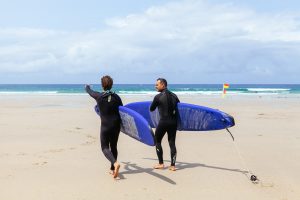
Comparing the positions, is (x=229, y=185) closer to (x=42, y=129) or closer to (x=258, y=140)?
(x=258, y=140)

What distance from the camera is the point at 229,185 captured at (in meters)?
5.65

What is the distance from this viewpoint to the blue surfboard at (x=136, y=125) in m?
6.08

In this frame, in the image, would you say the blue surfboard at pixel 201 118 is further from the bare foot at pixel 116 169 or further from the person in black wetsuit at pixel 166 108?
the bare foot at pixel 116 169

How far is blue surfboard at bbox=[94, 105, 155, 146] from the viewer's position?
6082mm

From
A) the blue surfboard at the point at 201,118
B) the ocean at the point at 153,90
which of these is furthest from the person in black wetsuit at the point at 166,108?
the ocean at the point at 153,90

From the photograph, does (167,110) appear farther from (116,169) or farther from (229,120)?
(116,169)

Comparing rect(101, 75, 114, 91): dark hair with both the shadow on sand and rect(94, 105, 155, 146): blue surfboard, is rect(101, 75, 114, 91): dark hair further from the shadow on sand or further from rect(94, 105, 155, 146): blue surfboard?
the shadow on sand

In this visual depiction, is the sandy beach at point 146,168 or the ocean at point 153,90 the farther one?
the ocean at point 153,90

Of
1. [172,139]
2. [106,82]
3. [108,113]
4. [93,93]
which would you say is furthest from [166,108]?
[93,93]

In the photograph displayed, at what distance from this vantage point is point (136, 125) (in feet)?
20.7

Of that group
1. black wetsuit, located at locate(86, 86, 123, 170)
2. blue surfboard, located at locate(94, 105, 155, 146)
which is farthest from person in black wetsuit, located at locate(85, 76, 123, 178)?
blue surfboard, located at locate(94, 105, 155, 146)

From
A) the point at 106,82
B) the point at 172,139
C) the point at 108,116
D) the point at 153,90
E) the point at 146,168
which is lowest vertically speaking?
the point at 153,90

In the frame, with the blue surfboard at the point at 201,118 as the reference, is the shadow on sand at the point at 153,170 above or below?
below

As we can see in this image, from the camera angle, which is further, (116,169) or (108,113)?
(108,113)
